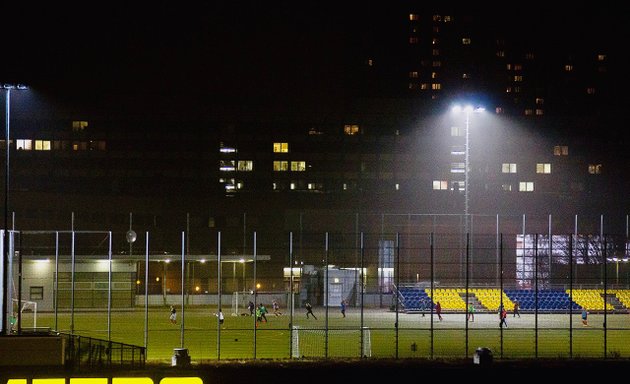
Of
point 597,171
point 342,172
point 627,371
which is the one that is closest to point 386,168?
point 342,172

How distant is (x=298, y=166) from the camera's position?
108750mm

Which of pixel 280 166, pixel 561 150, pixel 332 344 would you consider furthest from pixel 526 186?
pixel 332 344

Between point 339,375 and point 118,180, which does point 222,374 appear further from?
point 118,180

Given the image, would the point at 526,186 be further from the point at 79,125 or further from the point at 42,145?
the point at 42,145

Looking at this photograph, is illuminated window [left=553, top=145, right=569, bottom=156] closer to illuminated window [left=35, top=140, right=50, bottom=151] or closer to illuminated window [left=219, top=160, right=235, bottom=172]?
illuminated window [left=219, top=160, right=235, bottom=172]

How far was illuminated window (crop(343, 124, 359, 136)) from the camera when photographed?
105m

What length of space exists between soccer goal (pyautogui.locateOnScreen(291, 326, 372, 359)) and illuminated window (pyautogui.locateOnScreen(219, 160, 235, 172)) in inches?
2500

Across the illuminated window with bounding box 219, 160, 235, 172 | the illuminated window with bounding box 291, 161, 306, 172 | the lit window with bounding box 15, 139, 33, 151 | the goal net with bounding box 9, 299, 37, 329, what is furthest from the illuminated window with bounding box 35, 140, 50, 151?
the goal net with bounding box 9, 299, 37, 329

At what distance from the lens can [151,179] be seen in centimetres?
10800

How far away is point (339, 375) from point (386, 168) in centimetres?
8863

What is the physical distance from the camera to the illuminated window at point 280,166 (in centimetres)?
10962

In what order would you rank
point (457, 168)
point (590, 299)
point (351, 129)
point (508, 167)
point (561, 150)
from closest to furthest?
point (590, 299)
point (457, 168)
point (351, 129)
point (508, 167)
point (561, 150)

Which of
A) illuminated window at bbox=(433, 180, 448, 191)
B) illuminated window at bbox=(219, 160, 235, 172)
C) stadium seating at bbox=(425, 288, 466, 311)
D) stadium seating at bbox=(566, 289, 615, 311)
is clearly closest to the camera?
stadium seating at bbox=(425, 288, 466, 311)

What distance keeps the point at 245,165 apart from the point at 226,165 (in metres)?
2.40
